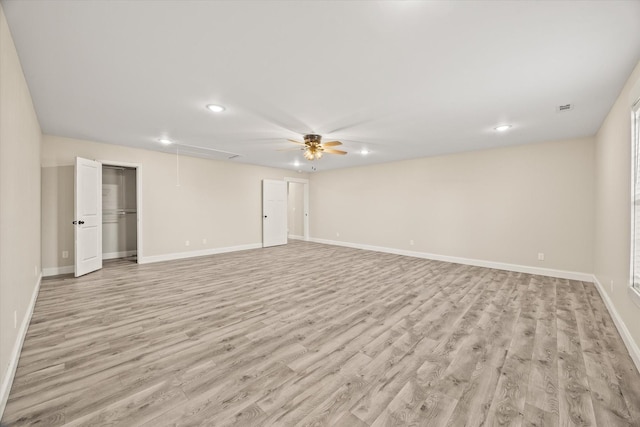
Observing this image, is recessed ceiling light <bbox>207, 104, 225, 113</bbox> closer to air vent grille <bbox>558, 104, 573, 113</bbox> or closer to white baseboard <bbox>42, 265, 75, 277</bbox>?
air vent grille <bbox>558, 104, 573, 113</bbox>

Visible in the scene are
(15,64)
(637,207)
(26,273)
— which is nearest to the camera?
(15,64)

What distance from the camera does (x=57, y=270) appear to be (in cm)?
473

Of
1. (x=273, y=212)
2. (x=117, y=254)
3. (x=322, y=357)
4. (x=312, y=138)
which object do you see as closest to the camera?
(x=322, y=357)

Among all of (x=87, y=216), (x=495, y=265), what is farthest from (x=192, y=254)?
(x=495, y=265)

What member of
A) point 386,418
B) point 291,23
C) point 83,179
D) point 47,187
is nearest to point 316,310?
point 386,418

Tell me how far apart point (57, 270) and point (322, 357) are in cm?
549

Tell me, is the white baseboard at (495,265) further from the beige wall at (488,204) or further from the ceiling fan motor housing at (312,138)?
the ceiling fan motor housing at (312,138)

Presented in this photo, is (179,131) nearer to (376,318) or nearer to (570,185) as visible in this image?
(376,318)

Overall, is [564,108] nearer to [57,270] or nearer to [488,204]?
[488,204]

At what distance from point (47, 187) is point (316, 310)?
17.7 feet

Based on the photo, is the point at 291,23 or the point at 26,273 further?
the point at 26,273

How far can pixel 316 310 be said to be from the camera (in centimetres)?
318

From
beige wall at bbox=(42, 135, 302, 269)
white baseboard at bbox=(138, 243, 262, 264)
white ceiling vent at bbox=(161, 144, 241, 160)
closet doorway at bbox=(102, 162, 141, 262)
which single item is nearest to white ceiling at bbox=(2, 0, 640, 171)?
beige wall at bbox=(42, 135, 302, 269)

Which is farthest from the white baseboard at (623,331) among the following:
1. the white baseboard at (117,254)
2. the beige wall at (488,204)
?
the white baseboard at (117,254)
